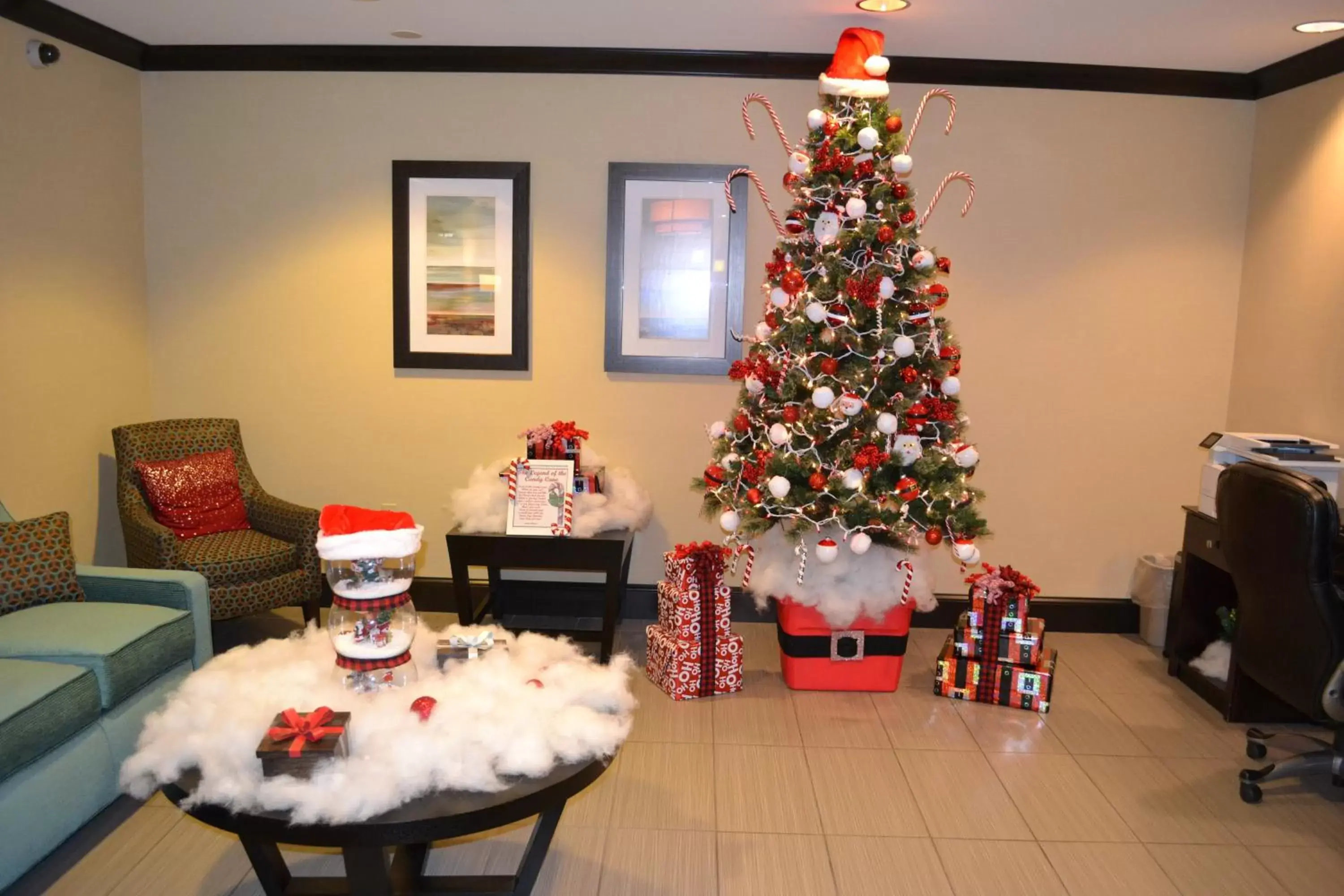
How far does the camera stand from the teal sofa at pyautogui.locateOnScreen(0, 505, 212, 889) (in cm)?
258

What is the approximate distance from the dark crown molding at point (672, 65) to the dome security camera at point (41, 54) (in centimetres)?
A: 50

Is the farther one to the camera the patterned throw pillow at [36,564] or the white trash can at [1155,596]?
the white trash can at [1155,596]

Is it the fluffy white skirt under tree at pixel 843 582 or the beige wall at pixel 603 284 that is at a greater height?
the beige wall at pixel 603 284

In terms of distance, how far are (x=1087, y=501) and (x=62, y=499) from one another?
4.53 m

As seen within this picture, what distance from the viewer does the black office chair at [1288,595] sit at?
2.81 m

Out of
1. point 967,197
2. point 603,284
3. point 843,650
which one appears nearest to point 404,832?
point 843,650

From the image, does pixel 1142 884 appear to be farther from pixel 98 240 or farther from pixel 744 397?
pixel 98 240

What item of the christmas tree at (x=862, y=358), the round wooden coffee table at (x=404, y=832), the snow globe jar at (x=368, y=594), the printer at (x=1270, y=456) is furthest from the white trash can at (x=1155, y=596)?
the snow globe jar at (x=368, y=594)

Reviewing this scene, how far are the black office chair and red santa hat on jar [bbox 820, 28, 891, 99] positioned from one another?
182cm

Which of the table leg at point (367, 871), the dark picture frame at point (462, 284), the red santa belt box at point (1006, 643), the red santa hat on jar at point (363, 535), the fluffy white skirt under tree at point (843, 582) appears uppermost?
the dark picture frame at point (462, 284)

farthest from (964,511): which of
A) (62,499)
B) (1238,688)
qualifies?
(62,499)

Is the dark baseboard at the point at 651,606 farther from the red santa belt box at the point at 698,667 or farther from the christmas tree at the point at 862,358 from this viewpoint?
the christmas tree at the point at 862,358

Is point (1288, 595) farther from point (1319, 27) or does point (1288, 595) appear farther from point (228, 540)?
point (228, 540)

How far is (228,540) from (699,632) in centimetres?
201
